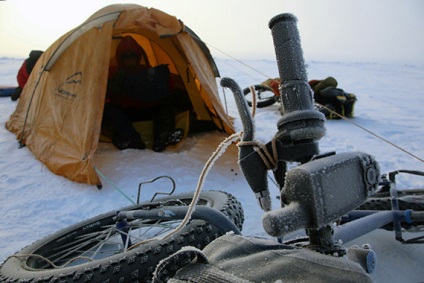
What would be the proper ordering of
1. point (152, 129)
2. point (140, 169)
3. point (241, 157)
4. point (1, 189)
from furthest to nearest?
point (152, 129) < point (140, 169) < point (1, 189) < point (241, 157)

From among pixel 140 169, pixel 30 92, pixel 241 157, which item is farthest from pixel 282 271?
pixel 30 92

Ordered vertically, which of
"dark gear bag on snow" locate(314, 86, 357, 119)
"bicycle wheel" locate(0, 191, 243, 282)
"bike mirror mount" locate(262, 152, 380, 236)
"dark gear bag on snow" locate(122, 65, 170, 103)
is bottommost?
"dark gear bag on snow" locate(314, 86, 357, 119)

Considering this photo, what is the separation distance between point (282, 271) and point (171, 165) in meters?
3.52

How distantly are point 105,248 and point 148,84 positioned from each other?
3.43 m

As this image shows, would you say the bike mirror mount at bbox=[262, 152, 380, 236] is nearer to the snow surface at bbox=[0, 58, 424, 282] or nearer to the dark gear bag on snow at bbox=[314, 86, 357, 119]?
the snow surface at bbox=[0, 58, 424, 282]

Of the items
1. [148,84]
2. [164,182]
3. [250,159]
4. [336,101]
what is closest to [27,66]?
[148,84]

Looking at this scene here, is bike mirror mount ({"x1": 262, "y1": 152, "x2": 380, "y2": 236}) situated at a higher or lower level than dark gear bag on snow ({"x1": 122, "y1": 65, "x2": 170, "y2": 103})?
higher

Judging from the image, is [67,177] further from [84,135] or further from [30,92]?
[30,92]

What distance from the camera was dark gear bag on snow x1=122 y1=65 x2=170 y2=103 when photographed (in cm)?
540

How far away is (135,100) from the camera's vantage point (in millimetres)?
5551

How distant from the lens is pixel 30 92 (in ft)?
18.2


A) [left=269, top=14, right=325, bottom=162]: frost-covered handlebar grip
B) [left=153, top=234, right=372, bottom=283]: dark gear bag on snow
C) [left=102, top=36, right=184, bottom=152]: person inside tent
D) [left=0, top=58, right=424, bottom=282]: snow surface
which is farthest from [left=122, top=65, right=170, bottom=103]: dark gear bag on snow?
[left=153, top=234, right=372, bottom=283]: dark gear bag on snow

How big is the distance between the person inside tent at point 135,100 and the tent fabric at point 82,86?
2.13 ft

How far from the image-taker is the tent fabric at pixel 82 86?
3842 millimetres
